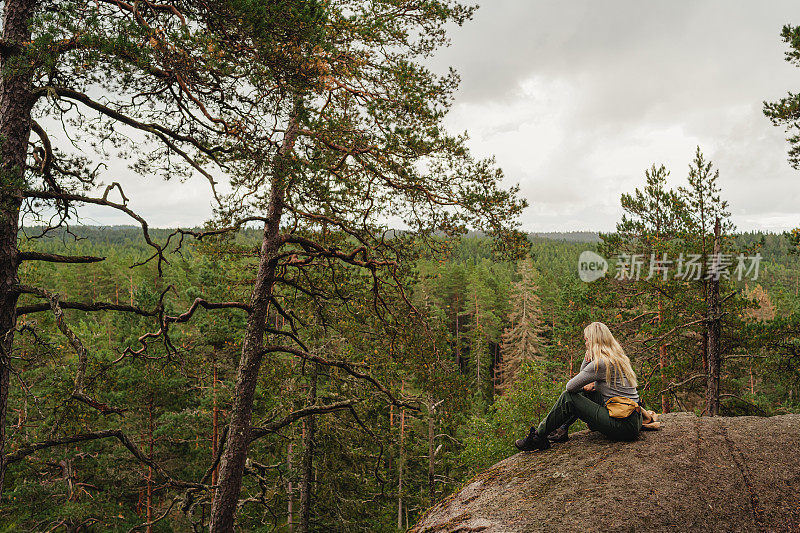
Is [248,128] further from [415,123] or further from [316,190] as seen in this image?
[415,123]

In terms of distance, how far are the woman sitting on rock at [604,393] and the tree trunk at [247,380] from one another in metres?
4.08

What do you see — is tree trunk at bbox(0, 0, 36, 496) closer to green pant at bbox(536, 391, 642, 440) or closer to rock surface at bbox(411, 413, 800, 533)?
rock surface at bbox(411, 413, 800, 533)

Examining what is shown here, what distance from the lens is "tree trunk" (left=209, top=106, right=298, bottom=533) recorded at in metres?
5.55

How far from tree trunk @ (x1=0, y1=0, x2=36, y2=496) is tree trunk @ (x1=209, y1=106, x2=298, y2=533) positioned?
7.77 feet

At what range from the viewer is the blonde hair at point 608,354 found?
447 cm

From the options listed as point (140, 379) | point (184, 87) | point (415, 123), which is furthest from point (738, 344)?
point (140, 379)

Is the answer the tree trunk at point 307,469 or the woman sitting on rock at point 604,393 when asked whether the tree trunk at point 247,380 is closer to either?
the woman sitting on rock at point 604,393

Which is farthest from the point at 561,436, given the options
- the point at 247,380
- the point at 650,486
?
the point at 247,380

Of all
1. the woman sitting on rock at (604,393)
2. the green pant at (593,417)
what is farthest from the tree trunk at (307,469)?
the woman sitting on rock at (604,393)

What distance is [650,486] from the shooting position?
11.7 feet

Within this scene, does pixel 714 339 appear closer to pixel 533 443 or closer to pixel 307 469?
pixel 533 443

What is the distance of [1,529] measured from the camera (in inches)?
603

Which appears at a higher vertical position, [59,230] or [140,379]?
[59,230]

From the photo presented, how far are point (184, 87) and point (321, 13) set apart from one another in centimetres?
159
